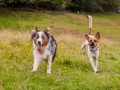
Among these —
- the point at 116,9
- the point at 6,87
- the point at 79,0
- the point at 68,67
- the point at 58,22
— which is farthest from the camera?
the point at 116,9

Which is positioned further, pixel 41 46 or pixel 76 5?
pixel 76 5

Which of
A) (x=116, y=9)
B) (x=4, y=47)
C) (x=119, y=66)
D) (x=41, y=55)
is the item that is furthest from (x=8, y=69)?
(x=116, y=9)

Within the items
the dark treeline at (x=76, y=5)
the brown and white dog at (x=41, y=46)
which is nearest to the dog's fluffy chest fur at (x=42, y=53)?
the brown and white dog at (x=41, y=46)

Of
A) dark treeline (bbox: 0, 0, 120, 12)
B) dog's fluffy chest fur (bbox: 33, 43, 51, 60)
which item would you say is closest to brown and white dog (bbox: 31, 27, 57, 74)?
dog's fluffy chest fur (bbox: 33, 43, 51, 60)

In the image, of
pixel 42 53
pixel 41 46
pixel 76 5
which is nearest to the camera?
pixel 41 46

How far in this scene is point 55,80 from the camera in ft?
23.8

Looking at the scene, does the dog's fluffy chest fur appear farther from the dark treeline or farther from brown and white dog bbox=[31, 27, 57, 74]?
the dark treeline

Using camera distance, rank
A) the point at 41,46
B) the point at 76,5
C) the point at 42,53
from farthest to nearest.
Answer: the point at 76,5 < the point at 42,53 < the point at 41,46

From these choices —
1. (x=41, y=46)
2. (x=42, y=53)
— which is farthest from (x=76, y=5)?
(x=41, y=46)

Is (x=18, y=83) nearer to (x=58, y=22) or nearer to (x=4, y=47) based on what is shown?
(x=4, y=47)

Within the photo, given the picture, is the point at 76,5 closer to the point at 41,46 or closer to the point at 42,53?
the point at 42,53

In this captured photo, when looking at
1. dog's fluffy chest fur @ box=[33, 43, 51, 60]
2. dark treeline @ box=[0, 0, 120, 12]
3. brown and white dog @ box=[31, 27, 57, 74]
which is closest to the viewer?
brown and white dog @ box=[31, 27, 57, 74]

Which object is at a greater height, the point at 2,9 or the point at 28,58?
the point at 28,58

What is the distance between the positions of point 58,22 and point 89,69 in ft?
88.6
